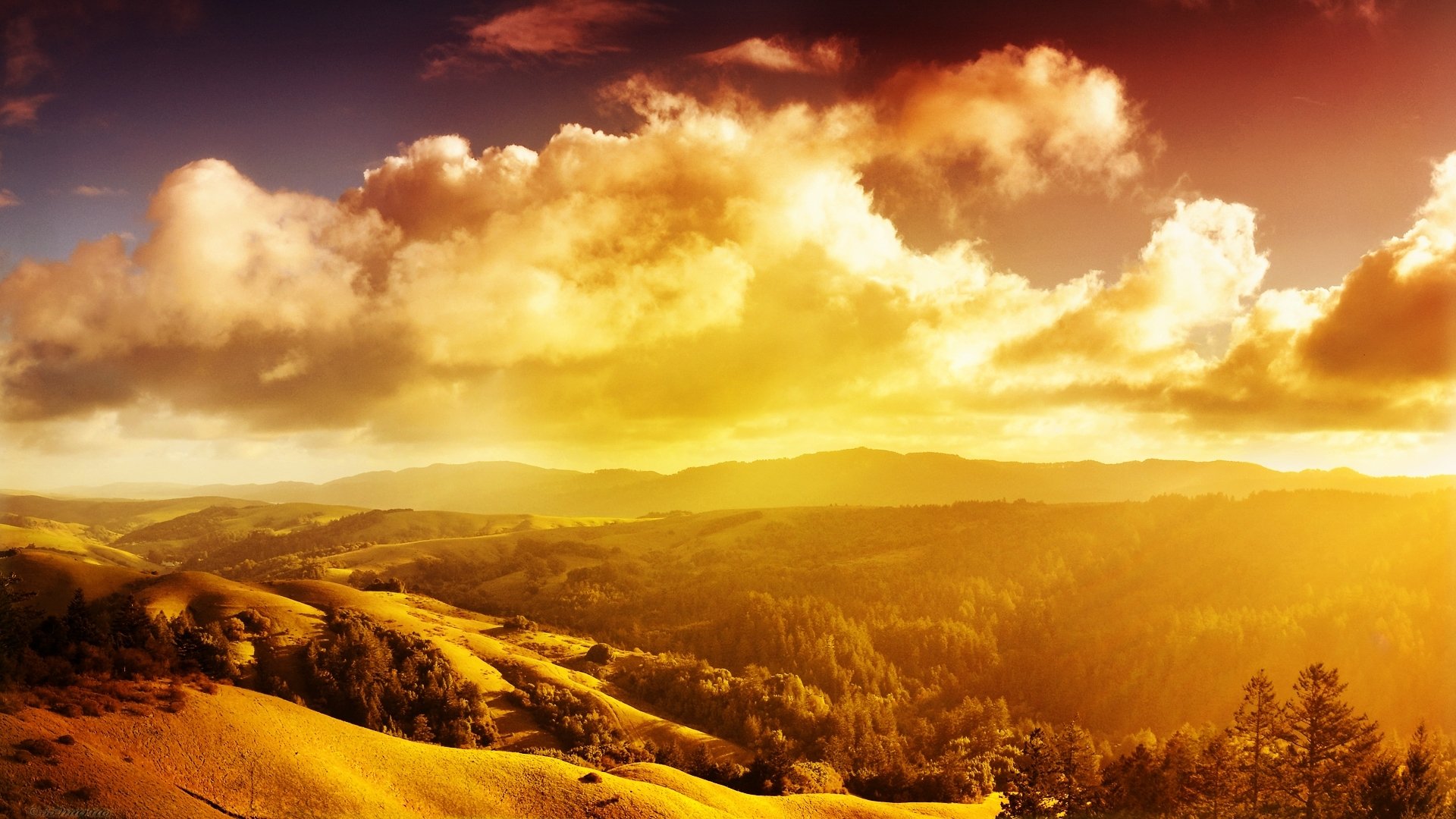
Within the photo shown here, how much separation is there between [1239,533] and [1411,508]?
2704 centimetres

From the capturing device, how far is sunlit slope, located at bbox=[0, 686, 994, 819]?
93.6ft

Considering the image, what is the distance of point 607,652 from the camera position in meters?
90.8

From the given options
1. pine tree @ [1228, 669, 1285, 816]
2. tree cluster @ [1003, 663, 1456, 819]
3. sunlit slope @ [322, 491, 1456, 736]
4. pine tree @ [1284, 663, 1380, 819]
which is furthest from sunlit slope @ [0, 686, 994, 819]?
sunlit slope @ [322, 491, 1456, 736]

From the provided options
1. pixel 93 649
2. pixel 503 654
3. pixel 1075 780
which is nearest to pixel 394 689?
pixel 93 649

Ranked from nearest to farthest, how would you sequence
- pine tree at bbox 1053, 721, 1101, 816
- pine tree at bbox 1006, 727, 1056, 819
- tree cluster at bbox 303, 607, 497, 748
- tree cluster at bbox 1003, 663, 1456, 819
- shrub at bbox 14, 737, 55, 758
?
shrub at bbox 14, 737, 55, 758
tree cluster at bbox 1003, 663, 1456, 819
pine tree at bbox 1006, 727, 1056, 819
pine tree at bbox 1053, 721, 1101, 816
tree cluster at bbox 303, 607, 497, 748

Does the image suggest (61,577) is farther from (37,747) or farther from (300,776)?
(300,776)

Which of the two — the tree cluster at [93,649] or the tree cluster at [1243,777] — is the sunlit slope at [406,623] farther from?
the tree cluster at [1243,777]

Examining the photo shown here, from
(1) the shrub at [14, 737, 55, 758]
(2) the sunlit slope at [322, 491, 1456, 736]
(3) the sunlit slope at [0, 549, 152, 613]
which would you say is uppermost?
(1) the shrub at [14, 737, 55, 758]

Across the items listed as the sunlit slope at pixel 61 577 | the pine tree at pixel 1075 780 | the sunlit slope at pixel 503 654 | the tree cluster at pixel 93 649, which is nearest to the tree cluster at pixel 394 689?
the sunlit slope at pixel 503 654

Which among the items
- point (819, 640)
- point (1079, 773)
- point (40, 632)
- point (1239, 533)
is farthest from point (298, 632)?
point (1239, 533)

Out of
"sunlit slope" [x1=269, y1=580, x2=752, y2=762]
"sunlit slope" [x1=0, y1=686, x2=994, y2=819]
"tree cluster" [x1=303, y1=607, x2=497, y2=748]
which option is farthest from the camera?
"sunlit slope" [x1=269, y1=580, x2=752, y2=762]

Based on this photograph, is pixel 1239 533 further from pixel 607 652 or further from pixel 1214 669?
pixel 607 652

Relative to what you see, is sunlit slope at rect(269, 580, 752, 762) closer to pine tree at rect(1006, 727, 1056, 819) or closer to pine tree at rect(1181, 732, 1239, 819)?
pine tree at rect(1006, 727, 1056, 819)

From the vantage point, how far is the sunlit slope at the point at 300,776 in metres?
28.5
